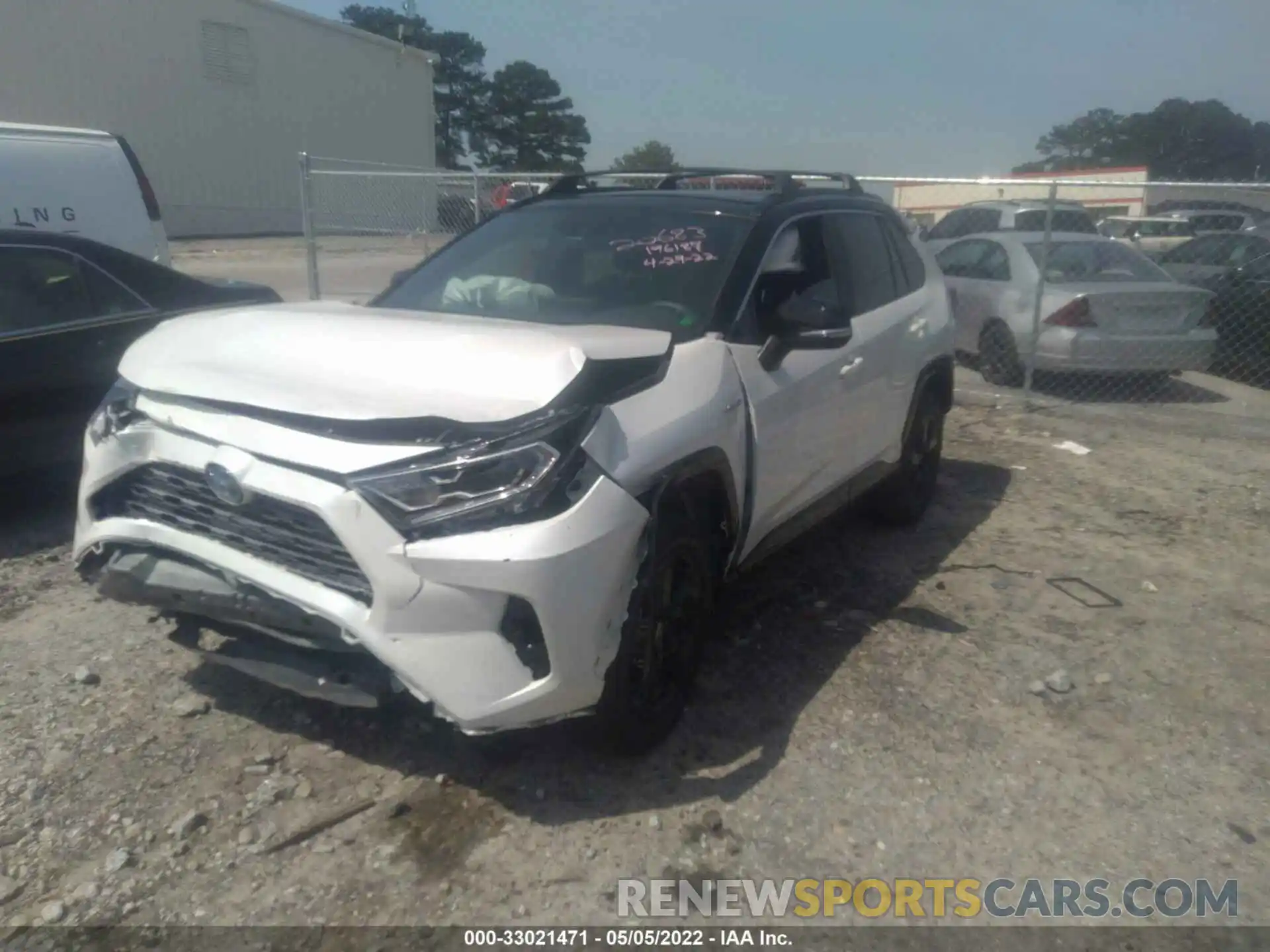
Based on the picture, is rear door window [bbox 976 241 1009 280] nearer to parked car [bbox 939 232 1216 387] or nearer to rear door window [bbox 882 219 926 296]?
parked car [bbox 939 232 1216 387]

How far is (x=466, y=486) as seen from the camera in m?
2.75

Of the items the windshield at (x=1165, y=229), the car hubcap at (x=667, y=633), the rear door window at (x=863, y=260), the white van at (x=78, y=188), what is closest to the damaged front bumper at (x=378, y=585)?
the car hubcap at (x=667, y=633)

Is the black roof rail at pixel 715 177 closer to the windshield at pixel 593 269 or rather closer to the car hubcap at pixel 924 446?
the windshield at pixel 593 269

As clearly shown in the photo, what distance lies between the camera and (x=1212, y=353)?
382 inches

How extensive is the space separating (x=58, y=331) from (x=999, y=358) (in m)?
7.91

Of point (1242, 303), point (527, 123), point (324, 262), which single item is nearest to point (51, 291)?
point (324, 262)

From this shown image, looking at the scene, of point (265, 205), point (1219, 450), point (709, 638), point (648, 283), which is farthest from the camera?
point (265, 205)

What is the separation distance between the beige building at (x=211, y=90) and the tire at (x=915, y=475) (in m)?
28.6

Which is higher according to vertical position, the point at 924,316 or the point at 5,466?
the point at 924,316

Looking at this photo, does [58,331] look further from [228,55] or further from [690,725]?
[228,55]

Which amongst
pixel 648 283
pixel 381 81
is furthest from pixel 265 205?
pixel 648 283

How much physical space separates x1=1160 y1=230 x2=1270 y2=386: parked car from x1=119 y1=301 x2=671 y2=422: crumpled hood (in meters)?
9.23

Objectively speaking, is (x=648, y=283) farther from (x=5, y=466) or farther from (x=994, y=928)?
(x=5, y=466)

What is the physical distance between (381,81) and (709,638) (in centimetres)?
3726
